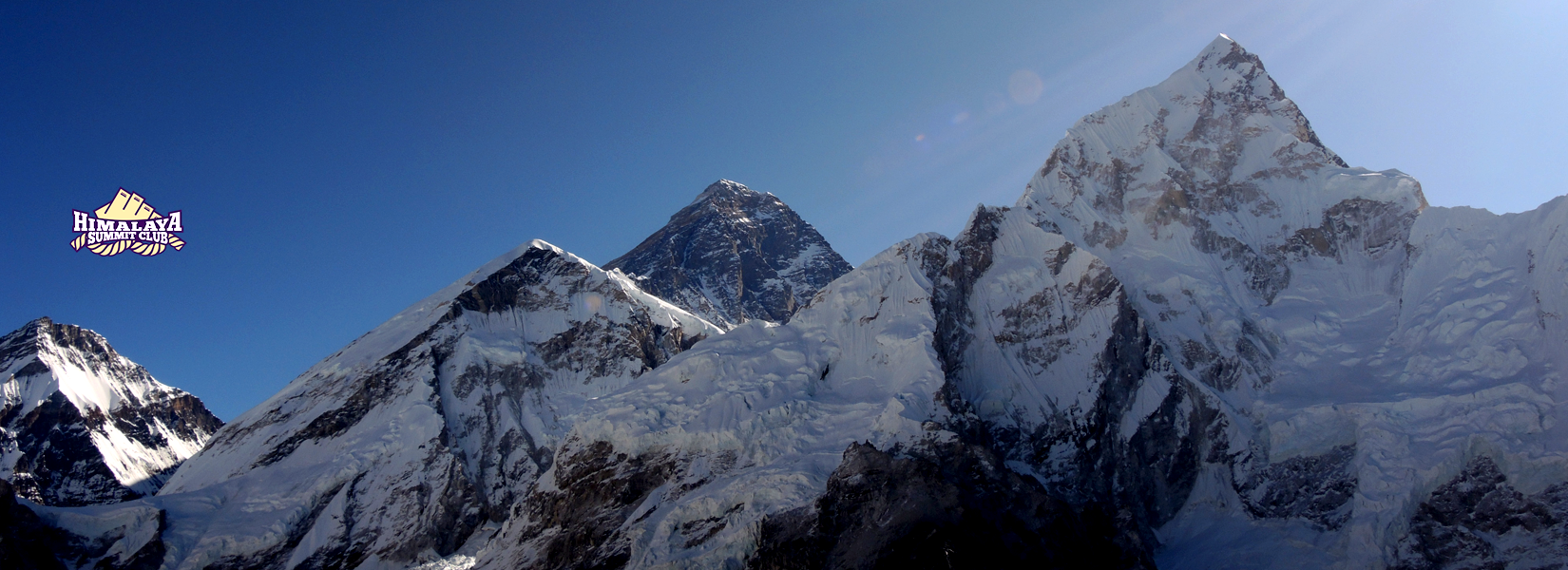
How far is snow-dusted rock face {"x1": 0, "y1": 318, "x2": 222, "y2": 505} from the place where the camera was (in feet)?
355

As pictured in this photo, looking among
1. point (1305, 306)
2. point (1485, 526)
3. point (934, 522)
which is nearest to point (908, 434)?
point (934, 522)

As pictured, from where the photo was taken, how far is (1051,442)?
2689 inches

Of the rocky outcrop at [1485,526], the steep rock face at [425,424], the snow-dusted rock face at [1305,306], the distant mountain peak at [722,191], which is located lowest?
the rocky outcrop at [1485,526]

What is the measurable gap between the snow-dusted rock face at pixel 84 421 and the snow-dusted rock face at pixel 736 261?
228ft

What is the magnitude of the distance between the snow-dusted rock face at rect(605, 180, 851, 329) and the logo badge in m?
77.1

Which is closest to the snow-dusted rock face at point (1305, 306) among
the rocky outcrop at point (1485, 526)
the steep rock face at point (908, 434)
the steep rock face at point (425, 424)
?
the rocky outcrop at point (1485, 526)

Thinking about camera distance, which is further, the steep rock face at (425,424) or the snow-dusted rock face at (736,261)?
the snow-dusted rock face at (736,261)

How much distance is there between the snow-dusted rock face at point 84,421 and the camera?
108 metres

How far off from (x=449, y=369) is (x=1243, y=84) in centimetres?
9350

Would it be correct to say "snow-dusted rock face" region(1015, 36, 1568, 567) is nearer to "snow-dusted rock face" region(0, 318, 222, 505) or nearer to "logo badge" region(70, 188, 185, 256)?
"logo badge" region(70, 188, 185, 256)

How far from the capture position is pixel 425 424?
93125 millimetres

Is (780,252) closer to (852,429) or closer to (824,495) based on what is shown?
(852,429)

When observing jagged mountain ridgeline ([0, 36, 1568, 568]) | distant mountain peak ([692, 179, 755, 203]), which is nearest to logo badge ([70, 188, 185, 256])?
jagged mountain ridgeline ([0, 36, 1568, 568])

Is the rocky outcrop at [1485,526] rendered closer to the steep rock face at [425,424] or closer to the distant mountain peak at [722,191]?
the steep rock face at [425,424]
